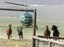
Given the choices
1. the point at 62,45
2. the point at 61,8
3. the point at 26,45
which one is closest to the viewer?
the point at 62,45

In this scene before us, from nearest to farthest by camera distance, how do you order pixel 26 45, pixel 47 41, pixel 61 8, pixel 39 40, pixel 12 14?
1. pixel 47 41
2. pixel 39 40
3. pixel 26 45
4. pixel 12 14
5. pixel 61 8

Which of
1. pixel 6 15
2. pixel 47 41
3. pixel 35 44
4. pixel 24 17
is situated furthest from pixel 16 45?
pixel 6 15

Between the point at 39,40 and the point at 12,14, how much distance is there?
3613cm

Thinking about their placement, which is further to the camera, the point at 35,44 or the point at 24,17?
the point at 24,17

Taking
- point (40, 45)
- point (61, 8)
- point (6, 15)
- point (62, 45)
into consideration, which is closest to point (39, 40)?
point (40, 45)

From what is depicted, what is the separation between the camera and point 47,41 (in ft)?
20.2

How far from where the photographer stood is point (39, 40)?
22.5ft

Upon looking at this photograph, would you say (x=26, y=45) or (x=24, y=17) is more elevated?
(x=24, y=17)

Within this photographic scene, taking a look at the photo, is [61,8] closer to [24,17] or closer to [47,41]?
[24,17]

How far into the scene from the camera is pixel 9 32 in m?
16.0

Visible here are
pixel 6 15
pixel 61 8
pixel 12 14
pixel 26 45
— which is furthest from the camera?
pixel 61 8

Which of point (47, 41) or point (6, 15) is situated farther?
point (6, 15)

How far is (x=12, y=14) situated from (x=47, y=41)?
3682 cm

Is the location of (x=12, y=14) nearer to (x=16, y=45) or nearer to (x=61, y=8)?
(x=61, y=8)
